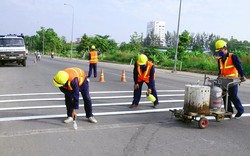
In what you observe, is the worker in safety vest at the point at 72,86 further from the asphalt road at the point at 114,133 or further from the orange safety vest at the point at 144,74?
the orange safety vest at the point at 144,74

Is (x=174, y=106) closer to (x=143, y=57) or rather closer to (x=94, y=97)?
(x=143, y=57)

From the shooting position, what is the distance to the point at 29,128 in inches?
231

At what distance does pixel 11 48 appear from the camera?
74.2 feet

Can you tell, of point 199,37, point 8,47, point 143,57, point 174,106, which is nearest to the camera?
point 143,57

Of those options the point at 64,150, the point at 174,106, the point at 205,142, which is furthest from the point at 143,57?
the point at 64,150

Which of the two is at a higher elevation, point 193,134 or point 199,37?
point 199,37

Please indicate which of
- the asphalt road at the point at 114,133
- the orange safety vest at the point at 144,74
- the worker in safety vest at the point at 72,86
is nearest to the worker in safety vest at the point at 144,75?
the orange safety vest at the point at 144,74

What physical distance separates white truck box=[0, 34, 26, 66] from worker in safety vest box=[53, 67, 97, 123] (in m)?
18.1

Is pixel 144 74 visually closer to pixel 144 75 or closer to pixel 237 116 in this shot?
pixel 144 75

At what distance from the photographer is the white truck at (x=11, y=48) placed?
22.5m

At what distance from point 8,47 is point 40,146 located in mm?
19779

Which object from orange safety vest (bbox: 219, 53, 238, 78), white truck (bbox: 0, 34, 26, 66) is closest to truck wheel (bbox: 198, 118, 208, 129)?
orange safety vest (bbox: 219, 53, 238, 78)

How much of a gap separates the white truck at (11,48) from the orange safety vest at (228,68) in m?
19.3

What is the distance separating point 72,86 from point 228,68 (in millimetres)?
3674
